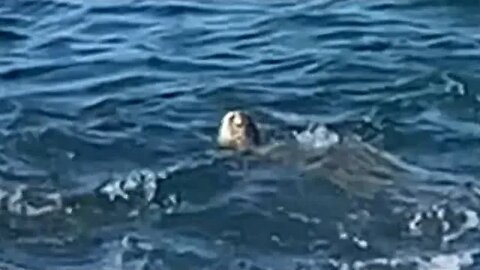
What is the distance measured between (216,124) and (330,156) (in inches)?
48.6

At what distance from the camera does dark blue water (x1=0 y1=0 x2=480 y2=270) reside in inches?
412

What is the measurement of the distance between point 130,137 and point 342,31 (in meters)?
2.95

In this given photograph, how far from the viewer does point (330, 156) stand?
11.5 m

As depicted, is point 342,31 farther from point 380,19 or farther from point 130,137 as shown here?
point 130,137

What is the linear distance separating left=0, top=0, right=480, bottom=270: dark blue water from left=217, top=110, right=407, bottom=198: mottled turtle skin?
14 centimetres

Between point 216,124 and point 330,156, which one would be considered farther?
point 216,124

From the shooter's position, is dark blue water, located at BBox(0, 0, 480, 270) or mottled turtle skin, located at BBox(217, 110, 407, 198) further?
mottled turtle skin, located at BBox(217, 110, 407, 198)

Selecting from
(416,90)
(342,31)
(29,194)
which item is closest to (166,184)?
(29,194)

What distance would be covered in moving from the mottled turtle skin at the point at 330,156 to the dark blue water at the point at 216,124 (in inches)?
5.3

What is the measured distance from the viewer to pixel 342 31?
14.4 m

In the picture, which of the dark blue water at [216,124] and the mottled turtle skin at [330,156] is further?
the mottled turtle skin at [330,156]

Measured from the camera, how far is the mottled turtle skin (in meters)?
11.1

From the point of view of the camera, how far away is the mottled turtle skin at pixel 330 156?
1114 cm

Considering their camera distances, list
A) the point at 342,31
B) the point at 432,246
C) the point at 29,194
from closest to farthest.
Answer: the point at 432,246
the point at 29,194
the point at 342,31
